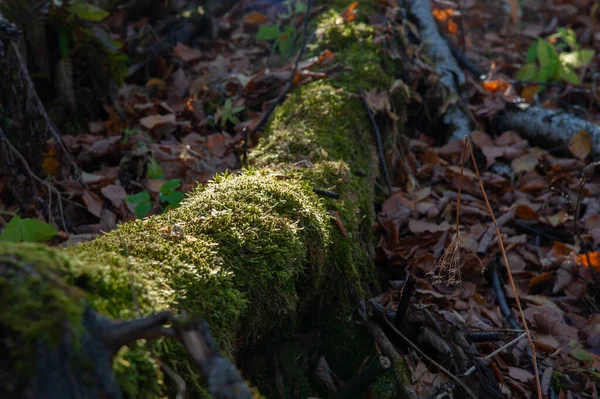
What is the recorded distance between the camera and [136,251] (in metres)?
1.79

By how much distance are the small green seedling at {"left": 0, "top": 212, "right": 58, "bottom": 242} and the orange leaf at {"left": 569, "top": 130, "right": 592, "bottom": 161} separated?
13.4ft

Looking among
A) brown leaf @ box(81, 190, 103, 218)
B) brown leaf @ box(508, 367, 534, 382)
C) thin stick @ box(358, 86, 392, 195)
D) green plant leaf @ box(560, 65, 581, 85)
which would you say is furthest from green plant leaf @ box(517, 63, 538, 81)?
brown leaf @ box(81, 190, 103, 218)

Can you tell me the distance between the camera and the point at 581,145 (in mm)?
4531

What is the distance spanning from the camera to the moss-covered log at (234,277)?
105 centimetres

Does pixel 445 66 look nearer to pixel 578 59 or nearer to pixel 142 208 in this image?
pixel 578 59

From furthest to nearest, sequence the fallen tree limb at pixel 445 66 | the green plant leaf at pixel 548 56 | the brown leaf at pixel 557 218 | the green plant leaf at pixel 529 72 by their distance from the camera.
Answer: the green plant leaf at pixel 529 72 → the green plant leaf at pixel 548 56 → the fallen tree limb at pixel 445 66 → the brown leaf at pixel 557 218

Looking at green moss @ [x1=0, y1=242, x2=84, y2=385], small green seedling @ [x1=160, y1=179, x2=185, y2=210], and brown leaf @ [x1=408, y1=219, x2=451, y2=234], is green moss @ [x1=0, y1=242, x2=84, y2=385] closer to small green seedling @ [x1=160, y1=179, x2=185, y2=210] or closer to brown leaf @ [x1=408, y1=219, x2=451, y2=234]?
small green seedling @ [x1=160, y1=179, x2=185, y2=210]

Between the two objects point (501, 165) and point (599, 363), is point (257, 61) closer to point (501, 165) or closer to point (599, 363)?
point (501, 165)

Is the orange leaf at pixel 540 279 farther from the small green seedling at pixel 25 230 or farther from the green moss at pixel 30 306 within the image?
the green moss at pixel 30 306

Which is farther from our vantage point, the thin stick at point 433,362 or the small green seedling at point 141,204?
the small green seedling at point 141,204

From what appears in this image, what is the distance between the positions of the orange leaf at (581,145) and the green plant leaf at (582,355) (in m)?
2.14

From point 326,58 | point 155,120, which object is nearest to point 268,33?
point 326,58

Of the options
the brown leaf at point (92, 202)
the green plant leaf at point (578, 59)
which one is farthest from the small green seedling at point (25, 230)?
the green plant leaf at point (578, 59)

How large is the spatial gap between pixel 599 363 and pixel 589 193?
1.75m
